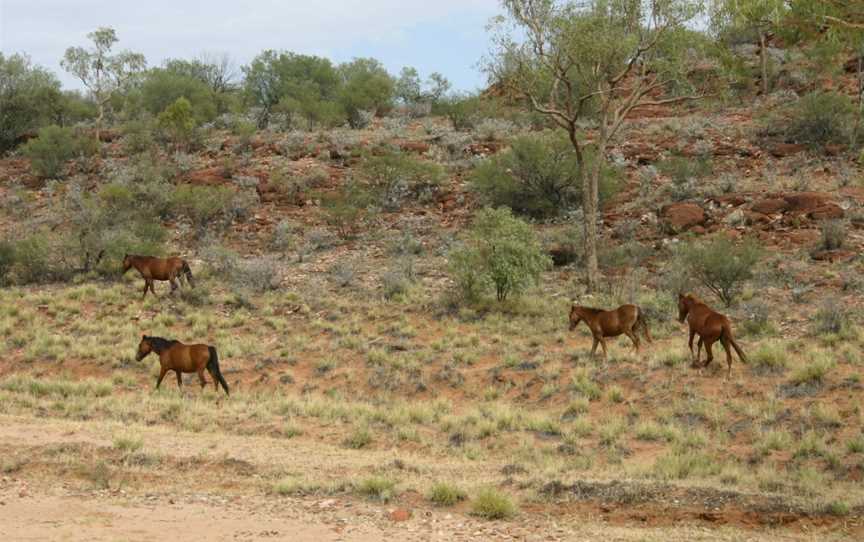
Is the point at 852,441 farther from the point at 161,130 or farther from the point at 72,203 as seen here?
the point at 161,130

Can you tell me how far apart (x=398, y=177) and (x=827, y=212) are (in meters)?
14.4

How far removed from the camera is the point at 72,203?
111 feet

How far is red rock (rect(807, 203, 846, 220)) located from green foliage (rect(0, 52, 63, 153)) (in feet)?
116

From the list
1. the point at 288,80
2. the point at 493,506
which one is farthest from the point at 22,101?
the point at 493,506

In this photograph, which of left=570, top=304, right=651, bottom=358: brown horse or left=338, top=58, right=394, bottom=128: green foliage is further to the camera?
left=338, top=58, right=394, bottom=128: green foliage

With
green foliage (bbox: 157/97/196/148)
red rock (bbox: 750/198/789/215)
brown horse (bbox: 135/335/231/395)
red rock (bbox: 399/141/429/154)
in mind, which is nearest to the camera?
brown horse (bbox: 135/335/231/395)

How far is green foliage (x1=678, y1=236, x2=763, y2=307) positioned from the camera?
862 inches

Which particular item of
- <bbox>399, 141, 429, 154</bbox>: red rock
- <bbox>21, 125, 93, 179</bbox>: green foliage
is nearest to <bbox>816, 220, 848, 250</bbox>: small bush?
<bbox>399, 141, 429, 154</bbox>: red rock

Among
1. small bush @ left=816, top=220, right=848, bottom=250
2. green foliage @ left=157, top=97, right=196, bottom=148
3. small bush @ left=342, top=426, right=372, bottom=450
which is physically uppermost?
green foliage @ left=157, top=97, right=196, bottom=148

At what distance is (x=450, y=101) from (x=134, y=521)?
141 feet

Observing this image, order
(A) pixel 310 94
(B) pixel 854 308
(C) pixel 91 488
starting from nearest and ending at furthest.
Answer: (C) pixel 91 488 → (B) pixel 854 308 → (A) pixel 310 94

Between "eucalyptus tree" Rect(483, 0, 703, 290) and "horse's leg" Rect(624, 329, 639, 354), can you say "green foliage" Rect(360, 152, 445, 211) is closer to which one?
"eucalyptus tree" Rect(483, 0, 703, 290)

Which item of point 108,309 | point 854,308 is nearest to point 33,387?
point 108,309

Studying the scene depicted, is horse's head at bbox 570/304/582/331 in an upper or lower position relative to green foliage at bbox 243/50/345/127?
lower
